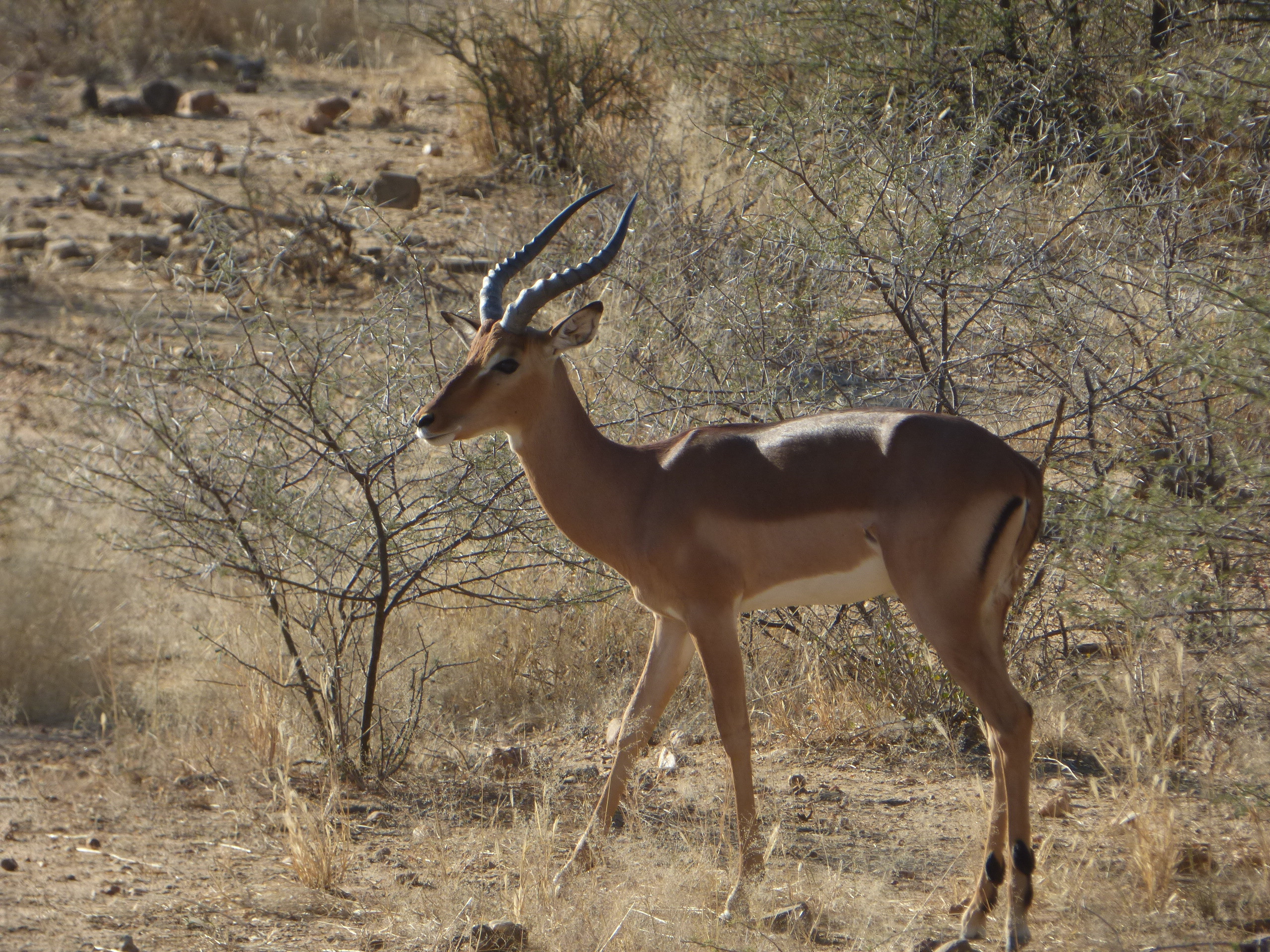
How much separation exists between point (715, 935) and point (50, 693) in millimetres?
4335

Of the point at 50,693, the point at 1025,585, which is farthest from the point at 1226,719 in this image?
the point at 50,693

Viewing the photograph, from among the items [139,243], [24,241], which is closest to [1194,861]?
[139,243]

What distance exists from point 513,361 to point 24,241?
10207mm

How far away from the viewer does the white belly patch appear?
4297 mm

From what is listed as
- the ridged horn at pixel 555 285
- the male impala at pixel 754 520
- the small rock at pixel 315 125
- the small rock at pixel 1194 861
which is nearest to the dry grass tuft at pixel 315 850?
the male impala at pixel 754 520

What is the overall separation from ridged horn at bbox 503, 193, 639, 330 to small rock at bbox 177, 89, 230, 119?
1356 cm

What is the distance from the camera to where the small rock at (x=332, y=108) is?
53.8 ft

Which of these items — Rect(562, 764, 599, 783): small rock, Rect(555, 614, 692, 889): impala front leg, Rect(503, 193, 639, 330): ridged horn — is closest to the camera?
Rect(503, 193, 639, 330): ridged horn

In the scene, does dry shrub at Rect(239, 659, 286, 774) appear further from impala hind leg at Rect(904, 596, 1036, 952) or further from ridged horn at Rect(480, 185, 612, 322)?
impala hind leg at Rect(904, 596, 1036, 952)

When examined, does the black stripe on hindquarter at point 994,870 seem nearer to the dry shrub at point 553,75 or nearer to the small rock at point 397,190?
the dry shrub at point 553,75

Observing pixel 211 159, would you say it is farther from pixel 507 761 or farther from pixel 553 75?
pixel 507 761

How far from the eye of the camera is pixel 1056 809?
16.6 feet

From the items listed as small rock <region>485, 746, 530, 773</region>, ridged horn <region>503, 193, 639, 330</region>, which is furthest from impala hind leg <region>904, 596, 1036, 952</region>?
small rock <region>485, 746, 530, 773</region>

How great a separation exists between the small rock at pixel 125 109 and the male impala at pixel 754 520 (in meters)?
13.5
